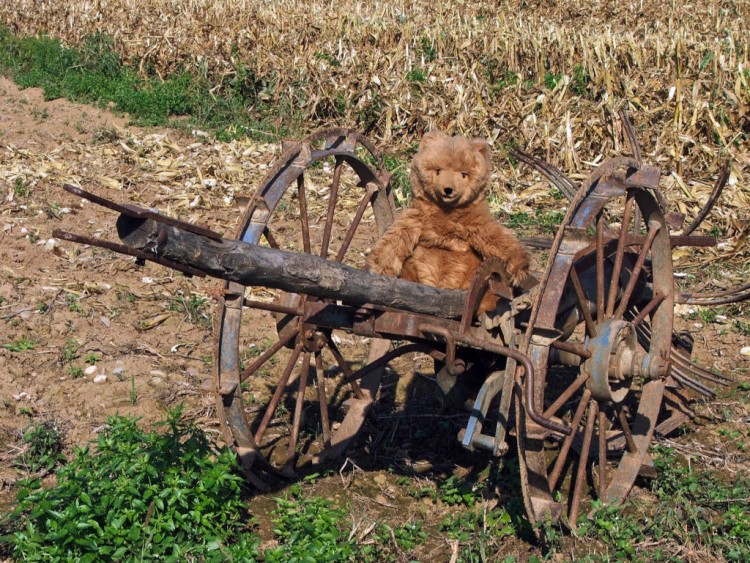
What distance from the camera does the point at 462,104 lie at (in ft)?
34.8

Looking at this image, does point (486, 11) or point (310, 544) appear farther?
point (486, 11)

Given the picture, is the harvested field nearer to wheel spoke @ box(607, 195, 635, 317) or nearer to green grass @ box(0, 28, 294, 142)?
green grass @ box(0, 28, 294, 142)

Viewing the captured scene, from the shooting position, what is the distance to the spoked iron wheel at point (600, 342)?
387 centimetres

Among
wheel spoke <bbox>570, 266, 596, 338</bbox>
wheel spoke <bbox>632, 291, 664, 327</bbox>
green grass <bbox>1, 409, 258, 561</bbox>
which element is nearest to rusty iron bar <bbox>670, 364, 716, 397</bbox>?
wheel spoke <bbox>632, 291, 664, 327</bbox>

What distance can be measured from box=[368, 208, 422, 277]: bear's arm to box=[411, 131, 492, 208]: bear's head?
20cm

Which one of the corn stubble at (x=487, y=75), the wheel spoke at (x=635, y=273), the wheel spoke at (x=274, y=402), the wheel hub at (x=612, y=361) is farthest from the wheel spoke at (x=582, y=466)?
the corn stubble at (x=487, y=75)

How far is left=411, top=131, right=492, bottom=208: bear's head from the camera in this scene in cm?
455

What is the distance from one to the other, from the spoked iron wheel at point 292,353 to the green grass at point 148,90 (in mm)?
4696

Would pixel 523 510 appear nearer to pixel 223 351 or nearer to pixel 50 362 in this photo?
pixel 223 351

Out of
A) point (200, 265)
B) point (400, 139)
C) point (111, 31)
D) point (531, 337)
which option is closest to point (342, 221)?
point (400, 139)

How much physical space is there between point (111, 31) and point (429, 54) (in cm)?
625

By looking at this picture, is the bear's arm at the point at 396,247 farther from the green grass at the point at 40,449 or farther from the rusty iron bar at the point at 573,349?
the green grass at the point at 40,449

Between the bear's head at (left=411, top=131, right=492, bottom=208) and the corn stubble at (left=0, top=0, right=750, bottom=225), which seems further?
the corn stubble at (left=0, top=0, right=750, bottom=225)

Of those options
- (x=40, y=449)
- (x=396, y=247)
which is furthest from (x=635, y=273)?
(x=40, y=449)
